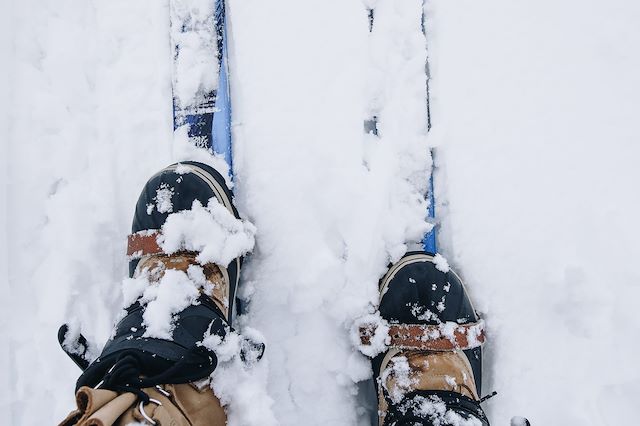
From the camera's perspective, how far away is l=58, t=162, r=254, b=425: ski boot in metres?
1.00

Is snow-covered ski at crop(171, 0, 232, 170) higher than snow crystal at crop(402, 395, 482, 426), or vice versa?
snow-covered ski at crop(171, 0, 232, 170)

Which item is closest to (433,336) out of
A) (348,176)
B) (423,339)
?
(423,339)

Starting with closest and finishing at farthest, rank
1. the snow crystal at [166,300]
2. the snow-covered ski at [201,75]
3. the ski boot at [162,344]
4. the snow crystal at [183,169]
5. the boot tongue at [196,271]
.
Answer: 1. the ski boot at [162,344]
2. the snow crystal at [166,300]
3. the boot tongue at [196,271]
4. the snow crystal at [183,169]
5. the snow-covered ski at [201,75]

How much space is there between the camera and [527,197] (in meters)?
1.50

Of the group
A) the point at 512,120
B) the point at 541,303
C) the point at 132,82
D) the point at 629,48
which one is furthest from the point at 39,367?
the point at 629,48

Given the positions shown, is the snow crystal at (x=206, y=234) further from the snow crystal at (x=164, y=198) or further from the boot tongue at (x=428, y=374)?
the boot tongue at (x=428, y=374)

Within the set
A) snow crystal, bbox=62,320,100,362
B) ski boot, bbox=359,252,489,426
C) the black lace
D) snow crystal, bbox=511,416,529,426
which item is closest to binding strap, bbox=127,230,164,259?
snow crystal, bbox=62,320,100,362

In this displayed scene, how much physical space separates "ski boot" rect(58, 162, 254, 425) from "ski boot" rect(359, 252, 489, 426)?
458 mm

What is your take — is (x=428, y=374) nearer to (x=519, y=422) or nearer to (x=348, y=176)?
(x=519, y=422)

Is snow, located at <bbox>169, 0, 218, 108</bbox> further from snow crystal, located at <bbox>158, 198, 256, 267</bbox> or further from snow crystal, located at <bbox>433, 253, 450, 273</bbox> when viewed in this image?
snow crystal, located at <bbox>433, 253, 450, 273</bbox>

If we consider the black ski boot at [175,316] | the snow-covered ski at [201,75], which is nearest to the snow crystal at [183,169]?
the black ski boot at [175,316]

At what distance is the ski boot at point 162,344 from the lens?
3.30ft

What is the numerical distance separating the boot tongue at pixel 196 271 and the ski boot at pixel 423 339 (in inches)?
16.1

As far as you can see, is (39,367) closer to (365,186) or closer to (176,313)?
(176,313)
